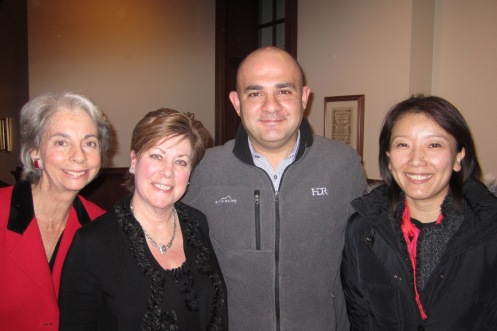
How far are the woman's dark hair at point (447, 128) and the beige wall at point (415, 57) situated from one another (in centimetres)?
198

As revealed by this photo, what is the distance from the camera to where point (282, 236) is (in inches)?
67.2

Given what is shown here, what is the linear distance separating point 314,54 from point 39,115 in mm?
3115

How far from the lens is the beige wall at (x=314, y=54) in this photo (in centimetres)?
341

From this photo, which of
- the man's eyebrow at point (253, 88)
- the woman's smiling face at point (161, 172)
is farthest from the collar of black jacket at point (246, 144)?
the woman's smiling face at point (161, 172)

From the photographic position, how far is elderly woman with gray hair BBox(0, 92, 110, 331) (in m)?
1.62

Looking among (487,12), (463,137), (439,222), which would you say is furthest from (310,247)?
(487,12)

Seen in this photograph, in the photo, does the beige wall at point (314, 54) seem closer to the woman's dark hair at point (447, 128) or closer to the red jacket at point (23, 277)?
A: the woman's dark hair at point (447, 128)

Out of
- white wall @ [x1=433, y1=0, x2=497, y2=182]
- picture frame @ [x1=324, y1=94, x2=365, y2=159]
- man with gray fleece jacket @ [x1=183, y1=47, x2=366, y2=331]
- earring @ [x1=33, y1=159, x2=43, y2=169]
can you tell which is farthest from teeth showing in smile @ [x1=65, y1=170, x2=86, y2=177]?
white wall @ [x1=433, y1=0, x2=497, y2=182]

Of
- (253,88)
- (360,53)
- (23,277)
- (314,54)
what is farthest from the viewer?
(314,54)

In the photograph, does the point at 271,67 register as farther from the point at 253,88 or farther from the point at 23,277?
the point at 23,277

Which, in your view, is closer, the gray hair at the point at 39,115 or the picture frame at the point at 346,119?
the gray hair at the point at 39,115

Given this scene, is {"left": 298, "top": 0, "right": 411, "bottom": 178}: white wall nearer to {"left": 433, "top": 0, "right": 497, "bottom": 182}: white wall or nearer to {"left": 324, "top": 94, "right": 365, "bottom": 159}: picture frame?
{"left": 324, "top": 94, "right": 365, "bottom": 159}: picture frame

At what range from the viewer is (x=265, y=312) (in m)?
1.69

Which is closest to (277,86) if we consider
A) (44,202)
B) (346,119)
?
(44,202)
